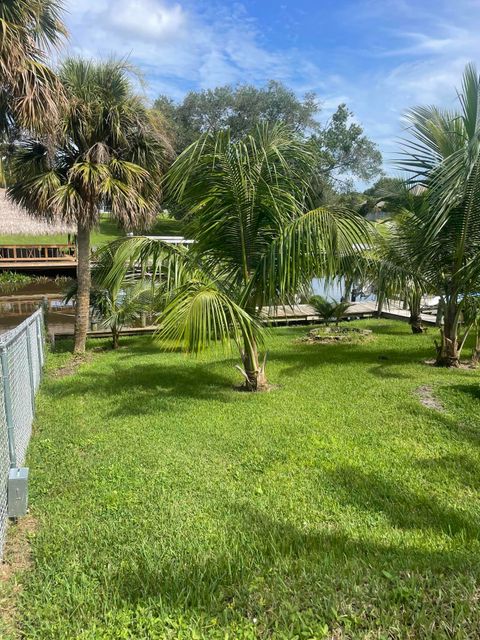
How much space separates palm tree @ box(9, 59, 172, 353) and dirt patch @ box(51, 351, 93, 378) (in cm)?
266

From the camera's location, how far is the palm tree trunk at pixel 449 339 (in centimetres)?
736

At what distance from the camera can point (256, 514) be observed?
3125mm

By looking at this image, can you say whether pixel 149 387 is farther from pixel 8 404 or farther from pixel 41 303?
pixel 41 303

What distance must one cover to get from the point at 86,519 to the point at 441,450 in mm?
3174

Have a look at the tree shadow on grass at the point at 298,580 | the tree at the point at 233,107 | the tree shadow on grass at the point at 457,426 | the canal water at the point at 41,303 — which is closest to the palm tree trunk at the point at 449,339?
the tree shadow on grass at the point at 457,426

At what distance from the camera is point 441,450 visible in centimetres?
429

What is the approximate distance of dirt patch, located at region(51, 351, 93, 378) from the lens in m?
8.11

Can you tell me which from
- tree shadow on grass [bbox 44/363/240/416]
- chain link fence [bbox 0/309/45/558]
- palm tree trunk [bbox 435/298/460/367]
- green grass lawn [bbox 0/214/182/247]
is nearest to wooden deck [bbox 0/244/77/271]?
green grass lawn [bbox 0/214/182/247]

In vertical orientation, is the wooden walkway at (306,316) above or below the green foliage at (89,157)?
below

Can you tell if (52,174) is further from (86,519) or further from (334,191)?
(334,191)

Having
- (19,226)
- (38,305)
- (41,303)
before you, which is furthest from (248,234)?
(19,226)

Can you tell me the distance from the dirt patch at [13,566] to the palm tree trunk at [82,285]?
22.2 feet

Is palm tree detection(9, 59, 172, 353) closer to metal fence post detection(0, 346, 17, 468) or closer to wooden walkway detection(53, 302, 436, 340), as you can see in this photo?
wooden walkway detection(53, 302, 436, 340)

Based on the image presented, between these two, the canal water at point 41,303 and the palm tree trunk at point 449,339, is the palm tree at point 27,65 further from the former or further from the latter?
the palm tree trunk at point 449,339
